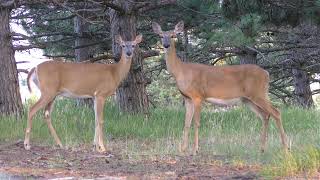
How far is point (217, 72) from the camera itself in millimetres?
9250

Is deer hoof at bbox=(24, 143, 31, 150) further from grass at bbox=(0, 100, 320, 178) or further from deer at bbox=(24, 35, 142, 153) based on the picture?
grass at bbox=(0, 100, 320, 178)

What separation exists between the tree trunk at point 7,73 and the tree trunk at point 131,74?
220 centimetres

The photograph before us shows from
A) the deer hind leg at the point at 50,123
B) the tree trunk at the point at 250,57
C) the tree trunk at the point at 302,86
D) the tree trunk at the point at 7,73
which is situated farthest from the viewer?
the tree trunk at the point at 302,86

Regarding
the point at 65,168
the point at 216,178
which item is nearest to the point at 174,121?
the point at 65,168

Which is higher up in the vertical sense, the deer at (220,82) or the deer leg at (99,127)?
the deer at (220,82)

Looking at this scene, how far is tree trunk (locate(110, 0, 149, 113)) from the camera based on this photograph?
11.8 meters

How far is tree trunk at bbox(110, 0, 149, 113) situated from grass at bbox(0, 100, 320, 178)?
0.29 meters

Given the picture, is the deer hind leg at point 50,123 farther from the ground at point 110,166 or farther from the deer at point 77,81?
the ground at point 110,166

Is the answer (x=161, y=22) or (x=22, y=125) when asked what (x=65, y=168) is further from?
(x=161, y=22)

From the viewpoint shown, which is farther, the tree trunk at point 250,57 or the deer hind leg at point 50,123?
the tree trunk at point 250,57

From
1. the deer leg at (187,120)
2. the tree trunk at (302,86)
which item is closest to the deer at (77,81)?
the deer leg at (187,120)

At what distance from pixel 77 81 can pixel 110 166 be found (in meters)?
2.92

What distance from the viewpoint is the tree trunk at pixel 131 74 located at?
11.8 metres

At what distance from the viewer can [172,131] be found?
1044 cm
